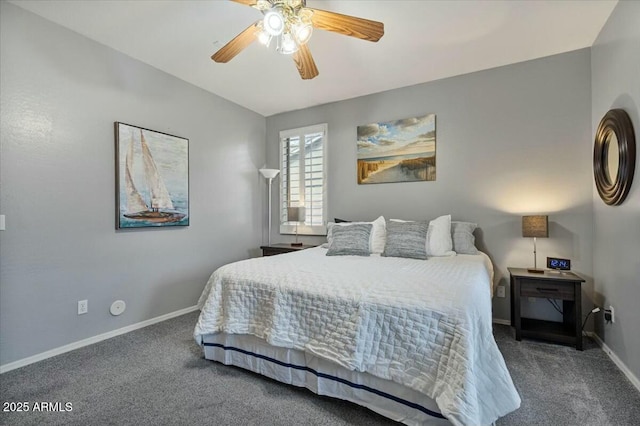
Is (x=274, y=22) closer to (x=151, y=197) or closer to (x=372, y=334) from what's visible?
(x=372, y=334)

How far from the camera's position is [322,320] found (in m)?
1.68

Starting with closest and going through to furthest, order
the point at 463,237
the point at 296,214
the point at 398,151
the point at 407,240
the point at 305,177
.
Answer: the point at 407,240 → the point at 463,237 → the point at 398,151 → the point at 296,214 → the point at 305,177

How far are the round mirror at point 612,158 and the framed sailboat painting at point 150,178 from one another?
3.98 metres

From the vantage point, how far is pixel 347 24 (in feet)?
6.03

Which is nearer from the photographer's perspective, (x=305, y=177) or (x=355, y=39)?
(x=355, y=39)

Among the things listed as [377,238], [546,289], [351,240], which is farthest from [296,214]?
[546,289]

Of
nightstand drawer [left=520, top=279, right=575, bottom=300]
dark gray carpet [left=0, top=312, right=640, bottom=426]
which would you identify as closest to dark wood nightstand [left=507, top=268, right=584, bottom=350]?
nightstand drawer [left=520, top=279, right=575, bottom=300]

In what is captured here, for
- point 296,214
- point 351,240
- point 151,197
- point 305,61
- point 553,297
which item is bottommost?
point 553,297

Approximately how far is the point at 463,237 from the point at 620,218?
43.2 inches

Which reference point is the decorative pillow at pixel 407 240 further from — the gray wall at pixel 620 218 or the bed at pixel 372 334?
the gray wall at pixel 620 218

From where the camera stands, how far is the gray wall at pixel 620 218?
73.7 inches

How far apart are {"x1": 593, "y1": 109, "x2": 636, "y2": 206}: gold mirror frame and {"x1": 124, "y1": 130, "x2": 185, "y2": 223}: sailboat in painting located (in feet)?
13.0

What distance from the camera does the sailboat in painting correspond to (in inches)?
111

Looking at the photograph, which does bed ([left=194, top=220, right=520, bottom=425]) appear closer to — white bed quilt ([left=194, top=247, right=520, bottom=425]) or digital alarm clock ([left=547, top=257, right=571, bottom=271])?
white bed quilt ([left=194, top=247, right=520, bottom=425])
